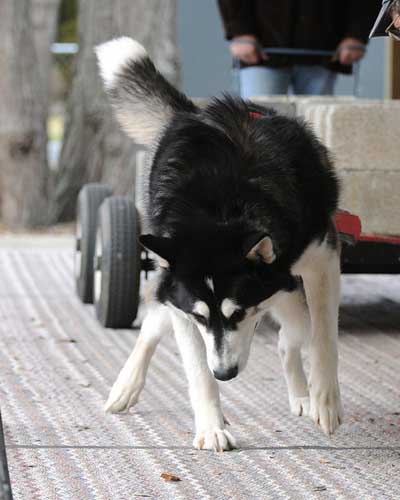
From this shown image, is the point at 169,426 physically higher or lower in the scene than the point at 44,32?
lower

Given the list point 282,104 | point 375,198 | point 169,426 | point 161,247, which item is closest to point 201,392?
point 169,426

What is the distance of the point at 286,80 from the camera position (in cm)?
695

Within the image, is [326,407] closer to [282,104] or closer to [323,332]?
[323,332]

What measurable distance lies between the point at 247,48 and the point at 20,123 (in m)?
3.62

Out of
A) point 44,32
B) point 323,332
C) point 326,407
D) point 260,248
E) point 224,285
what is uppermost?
point 44,32

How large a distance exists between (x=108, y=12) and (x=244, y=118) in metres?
6.38

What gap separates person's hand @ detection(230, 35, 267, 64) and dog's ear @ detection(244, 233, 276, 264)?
3652 millimetres

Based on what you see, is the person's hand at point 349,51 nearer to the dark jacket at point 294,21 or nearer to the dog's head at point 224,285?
the dark jacket at point 294,21

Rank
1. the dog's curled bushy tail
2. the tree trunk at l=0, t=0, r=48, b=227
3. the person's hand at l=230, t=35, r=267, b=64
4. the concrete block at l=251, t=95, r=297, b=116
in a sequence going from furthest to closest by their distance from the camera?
the tree trunk at l=0, t=0, r=48, b=227 < the person's hand at l=230, t=35, r=267, b=64 < the concrete block at l=251, t=95, r=297, b=116 < the dog's curled bushy tail

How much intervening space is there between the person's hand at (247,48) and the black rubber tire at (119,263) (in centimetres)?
155

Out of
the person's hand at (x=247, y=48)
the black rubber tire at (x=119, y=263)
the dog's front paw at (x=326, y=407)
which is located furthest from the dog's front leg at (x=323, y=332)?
the person's hand at (x=247, y=48)

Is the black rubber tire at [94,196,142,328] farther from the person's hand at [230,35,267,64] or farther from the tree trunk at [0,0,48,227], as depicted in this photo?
the tree trunk at [0,0,48,227]

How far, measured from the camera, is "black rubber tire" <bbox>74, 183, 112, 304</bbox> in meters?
6.01

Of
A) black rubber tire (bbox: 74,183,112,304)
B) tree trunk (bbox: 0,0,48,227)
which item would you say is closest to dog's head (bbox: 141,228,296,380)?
black rubber tire (bbox: 74,183,112,304)
